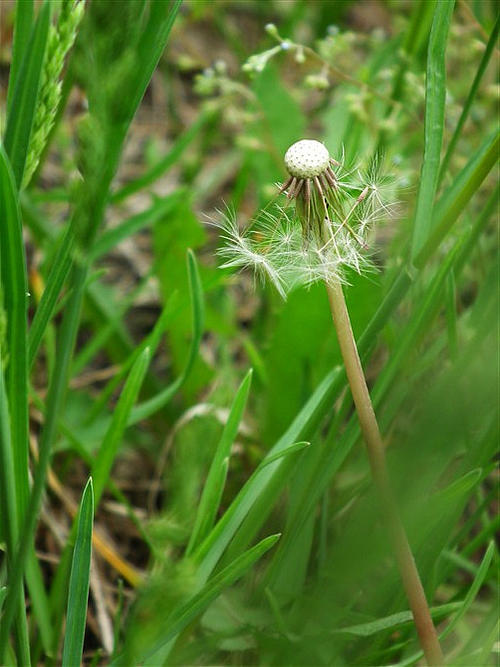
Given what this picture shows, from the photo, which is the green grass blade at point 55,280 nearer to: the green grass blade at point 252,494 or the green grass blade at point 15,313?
the green grass blade at point 15,313

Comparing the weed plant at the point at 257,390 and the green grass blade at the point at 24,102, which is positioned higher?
the green grass blade at the point at 24,102

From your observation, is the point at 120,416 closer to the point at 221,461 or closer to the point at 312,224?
the point at 221,461

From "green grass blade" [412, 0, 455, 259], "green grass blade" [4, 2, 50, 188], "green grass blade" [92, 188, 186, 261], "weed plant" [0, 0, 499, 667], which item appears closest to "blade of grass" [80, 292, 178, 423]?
"weed plant" [0, 0, 499, 667]

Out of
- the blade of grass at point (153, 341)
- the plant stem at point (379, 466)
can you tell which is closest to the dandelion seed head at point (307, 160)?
the plant stem at point (379, 466)

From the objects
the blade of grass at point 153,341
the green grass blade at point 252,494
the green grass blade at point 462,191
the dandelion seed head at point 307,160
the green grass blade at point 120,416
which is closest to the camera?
the dandelion seed head at point 307,160

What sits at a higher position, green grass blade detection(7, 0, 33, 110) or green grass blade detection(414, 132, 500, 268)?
green grass blade detection(7, 0, 33, 110)

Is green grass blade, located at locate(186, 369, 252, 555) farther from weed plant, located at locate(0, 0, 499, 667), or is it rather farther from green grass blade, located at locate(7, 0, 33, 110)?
green grass blade, located at locate(7, 0, 33, 110)

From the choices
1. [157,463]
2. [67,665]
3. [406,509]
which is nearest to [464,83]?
[157,463]
